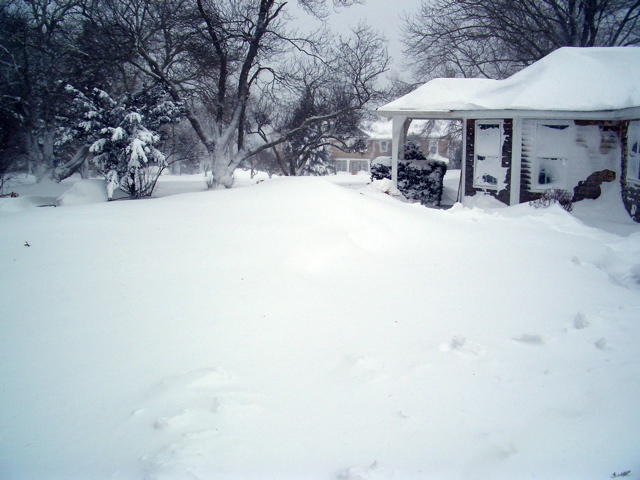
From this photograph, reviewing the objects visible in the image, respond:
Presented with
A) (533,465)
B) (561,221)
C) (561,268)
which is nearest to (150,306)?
(533,465)

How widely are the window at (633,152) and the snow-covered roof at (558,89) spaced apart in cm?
64

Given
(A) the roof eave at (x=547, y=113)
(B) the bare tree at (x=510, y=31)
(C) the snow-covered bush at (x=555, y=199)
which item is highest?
(B) the bare tree at (x=510, y=31)

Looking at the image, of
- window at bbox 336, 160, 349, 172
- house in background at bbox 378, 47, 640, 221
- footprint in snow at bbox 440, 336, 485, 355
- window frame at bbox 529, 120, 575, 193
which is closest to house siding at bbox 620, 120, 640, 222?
house in background at bbox 378, 47, 640, 221

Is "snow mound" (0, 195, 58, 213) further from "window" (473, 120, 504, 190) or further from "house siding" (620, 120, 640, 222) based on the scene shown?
"house siding" (620, 120, 640, 222)

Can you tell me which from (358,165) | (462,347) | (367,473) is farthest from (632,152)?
(358,165)

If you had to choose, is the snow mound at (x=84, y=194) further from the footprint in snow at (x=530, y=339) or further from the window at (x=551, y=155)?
the window at (x=551, y=155)

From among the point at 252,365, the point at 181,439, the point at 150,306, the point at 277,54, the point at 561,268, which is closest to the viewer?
the point at 181,439

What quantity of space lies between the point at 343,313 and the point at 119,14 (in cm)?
1765

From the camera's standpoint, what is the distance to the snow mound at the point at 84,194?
40.8 ft

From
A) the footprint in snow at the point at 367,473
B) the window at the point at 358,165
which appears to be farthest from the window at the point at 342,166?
the footprint in snow at the point at 367,473

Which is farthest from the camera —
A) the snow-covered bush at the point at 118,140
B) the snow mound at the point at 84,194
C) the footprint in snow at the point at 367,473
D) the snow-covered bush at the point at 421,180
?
the snow-covered bush at the point at 421,180

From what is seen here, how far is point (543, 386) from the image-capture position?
10.8ft

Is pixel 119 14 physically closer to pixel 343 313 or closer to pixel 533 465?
pixel 343 313

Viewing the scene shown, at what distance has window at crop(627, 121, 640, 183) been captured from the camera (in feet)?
35.4
